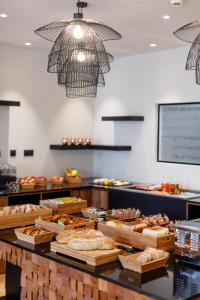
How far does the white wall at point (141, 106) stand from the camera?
554cm

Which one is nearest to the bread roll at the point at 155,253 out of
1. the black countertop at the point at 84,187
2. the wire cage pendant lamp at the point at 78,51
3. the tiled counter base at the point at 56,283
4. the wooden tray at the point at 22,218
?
the tiled counter base at the point at 56,283

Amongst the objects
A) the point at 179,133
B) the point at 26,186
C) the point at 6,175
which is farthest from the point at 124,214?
the point at 179,133

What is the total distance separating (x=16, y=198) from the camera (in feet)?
17.4

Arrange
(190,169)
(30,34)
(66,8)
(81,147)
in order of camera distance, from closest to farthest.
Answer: (66,8), (30,34), (190,169), (81,147)

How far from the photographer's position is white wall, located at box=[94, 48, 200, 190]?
5.54m

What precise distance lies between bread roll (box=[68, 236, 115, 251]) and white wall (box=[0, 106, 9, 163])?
11.2 ft

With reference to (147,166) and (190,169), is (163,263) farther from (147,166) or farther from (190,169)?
(147,166)

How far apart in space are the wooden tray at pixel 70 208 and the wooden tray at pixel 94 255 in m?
1.06

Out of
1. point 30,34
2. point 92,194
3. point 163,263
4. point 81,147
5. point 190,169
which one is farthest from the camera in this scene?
point 81,147

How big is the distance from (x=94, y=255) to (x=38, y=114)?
3.99 meters

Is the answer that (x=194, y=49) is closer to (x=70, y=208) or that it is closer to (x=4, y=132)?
(x=70, y=208)

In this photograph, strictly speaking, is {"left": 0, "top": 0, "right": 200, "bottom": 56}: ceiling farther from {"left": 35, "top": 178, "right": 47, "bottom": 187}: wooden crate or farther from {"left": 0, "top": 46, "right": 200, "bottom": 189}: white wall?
{"left": 35, "top": 178, "right": 47, "bottom": 187}: wooden crate

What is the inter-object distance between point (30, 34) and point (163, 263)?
3.58 metres

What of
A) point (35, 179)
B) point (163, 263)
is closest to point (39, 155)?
point (35, 179)
